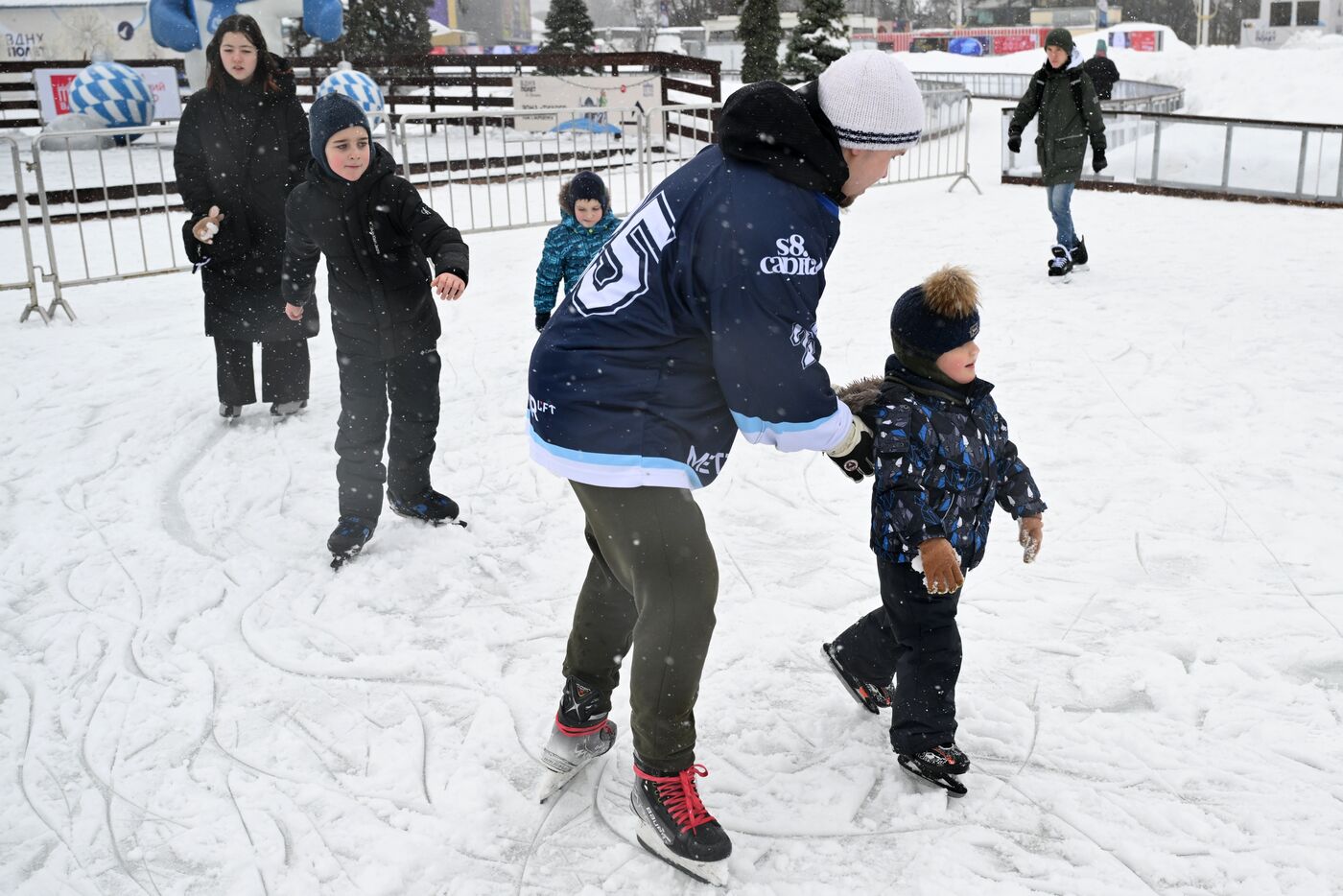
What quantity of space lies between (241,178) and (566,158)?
11749 millimetres

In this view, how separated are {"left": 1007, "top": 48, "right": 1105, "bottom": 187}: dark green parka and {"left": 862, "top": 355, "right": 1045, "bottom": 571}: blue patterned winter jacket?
6.88 metres

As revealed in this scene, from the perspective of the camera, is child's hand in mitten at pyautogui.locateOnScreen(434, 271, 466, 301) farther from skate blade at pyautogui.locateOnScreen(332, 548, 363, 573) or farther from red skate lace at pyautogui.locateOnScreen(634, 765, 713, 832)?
red skate lace at pyautogui.locateOnScreen(634, 765, 713, 832)

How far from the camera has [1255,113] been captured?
2908cm

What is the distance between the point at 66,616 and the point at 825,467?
3.31 m

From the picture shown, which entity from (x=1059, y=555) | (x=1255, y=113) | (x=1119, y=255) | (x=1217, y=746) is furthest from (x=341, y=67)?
(x=1255, y=113)

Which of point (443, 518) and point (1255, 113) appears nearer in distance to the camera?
point (443, 518)

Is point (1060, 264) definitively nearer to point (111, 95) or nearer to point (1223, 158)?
point (1223, 158)

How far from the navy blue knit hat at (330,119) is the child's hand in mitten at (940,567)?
264cm

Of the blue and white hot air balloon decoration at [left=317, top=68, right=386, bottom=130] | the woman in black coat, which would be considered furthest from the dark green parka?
the blue and white hot air balloon decoration at [left=317, top=68, right=386, bottom=130]

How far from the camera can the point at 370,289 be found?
4.36m

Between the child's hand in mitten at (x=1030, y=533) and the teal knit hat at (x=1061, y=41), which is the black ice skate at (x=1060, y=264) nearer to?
the teal knit hat at (x=1061, y=41)

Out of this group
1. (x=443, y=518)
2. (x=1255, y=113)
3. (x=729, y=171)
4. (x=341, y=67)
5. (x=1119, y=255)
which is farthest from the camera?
(x=1255, y=113)

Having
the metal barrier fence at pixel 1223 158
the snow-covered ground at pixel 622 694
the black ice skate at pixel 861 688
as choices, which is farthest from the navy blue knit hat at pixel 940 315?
the metal barrier fence at pixel 1223 158

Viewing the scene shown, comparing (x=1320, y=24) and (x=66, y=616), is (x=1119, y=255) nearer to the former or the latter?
(x=66, y=616)
